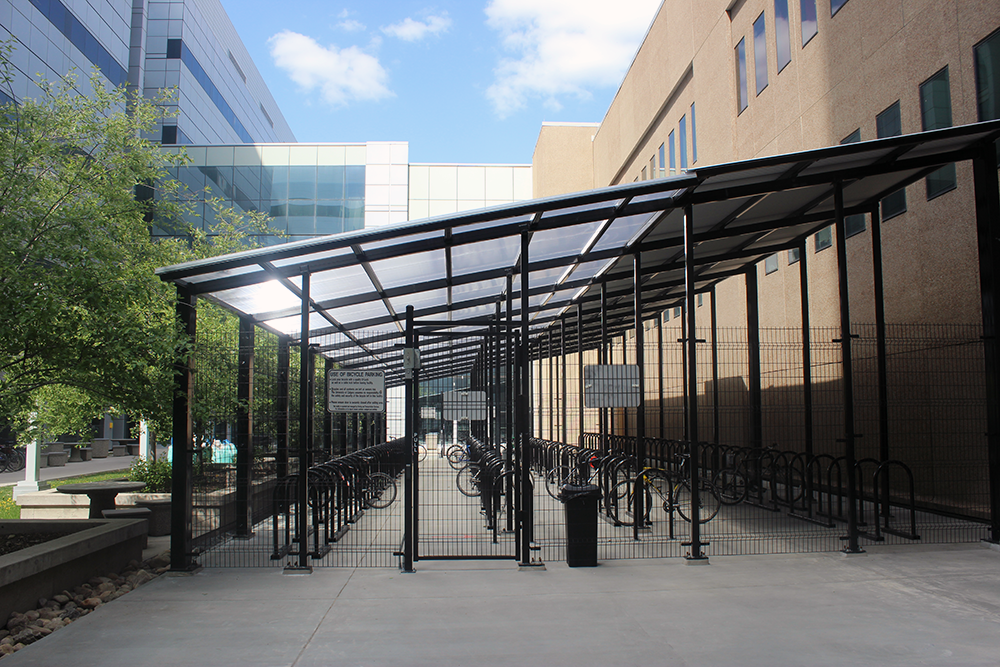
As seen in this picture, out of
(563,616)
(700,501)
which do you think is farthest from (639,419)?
(563,616)

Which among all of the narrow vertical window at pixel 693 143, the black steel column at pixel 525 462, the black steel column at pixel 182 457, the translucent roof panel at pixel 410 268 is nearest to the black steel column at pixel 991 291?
the black steel column at pixel 525 462

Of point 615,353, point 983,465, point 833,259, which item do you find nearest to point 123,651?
point 983,465

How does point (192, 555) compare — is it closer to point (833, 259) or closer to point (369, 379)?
point (369, 379)

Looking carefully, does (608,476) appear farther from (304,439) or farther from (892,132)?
(892,132)

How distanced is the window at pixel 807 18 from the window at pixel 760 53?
1.80 metres

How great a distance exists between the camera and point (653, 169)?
83.3ft

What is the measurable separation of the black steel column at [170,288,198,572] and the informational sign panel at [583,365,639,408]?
4311mm

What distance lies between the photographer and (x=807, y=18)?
45.0 ft

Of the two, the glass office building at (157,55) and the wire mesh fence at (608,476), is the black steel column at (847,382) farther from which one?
the glass office building at (157,55)

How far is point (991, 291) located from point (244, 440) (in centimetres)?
884

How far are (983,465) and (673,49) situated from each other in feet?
53.6

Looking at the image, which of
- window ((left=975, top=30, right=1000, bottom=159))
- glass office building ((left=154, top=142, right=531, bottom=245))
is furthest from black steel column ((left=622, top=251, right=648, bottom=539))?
glass office building ((left=154, top=142, right=531, bottom=245))

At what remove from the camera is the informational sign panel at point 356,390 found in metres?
7.54

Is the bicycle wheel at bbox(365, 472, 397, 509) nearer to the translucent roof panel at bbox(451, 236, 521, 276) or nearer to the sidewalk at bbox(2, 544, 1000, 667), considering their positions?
the translucent roof panel at bbox(451, 236, 521, 276)
